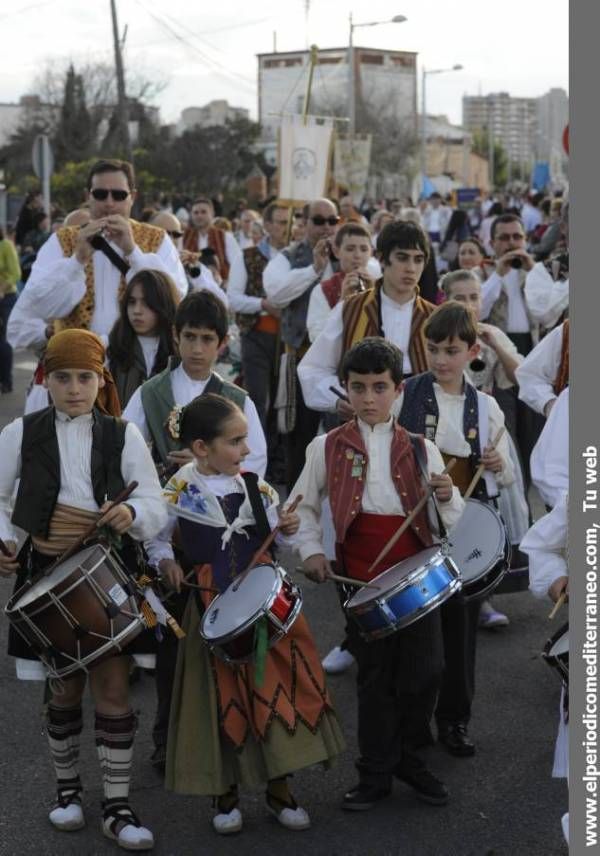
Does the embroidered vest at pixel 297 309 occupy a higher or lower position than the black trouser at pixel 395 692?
higher

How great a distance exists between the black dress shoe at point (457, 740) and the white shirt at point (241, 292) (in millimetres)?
Answer: 5173

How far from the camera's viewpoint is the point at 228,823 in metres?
4.45

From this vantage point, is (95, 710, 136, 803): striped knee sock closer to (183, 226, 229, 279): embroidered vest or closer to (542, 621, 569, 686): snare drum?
(542, 621, 569, 686): snare drum

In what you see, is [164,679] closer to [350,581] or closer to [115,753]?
[115,753]

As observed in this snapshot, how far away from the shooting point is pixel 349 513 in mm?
4699

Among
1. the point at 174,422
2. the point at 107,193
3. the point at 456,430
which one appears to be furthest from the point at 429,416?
the point at 107,193

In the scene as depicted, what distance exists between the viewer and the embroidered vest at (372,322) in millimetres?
6391

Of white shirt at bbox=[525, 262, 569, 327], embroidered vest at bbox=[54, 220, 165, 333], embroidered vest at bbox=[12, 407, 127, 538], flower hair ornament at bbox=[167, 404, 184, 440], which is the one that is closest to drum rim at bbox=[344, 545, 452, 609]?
embroidered vest at bbox=[12, 407, 127, 538]

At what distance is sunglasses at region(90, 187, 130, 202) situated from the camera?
696cm

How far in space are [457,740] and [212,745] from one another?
113cm

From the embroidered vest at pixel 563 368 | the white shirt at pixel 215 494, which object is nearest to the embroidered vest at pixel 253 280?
the embroidered vest at pixel 563 368

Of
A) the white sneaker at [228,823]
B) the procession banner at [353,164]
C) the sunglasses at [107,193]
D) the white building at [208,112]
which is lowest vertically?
the white sneaker at [228,823]

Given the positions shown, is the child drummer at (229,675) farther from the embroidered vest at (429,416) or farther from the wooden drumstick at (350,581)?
the embroidered vest at (429,416)
